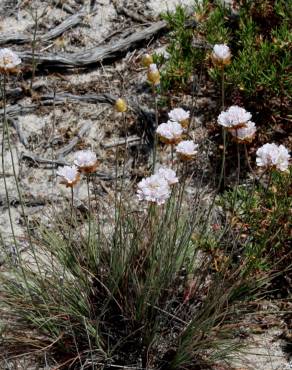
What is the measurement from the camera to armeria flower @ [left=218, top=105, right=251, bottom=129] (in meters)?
2.48

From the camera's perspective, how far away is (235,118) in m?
2.49

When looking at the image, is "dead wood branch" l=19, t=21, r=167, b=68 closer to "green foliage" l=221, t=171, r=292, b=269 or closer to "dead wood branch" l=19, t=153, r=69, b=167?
"dead wood branch" l=19, t=153, r=69, b=167

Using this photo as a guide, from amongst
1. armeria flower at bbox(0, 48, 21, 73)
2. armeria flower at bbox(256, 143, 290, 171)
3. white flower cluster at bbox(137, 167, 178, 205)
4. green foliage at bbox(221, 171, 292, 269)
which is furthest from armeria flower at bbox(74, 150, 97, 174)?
green foliage at bbox(221, 171, 292, 269)

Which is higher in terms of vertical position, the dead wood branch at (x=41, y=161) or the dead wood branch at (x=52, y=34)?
the dead wood branch at (x=52, y=34)

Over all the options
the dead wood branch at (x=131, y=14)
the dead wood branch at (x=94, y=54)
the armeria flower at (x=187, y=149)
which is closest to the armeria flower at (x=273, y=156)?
the armeria flower at (x=187, y=149)

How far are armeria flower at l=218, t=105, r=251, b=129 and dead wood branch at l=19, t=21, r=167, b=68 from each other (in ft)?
6.61

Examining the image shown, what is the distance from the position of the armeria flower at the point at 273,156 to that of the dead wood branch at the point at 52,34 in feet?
7.89

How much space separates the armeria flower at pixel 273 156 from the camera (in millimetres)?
2490

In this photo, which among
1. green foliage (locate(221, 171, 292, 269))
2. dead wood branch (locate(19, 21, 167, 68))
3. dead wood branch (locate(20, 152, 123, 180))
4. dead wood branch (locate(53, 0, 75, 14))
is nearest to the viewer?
green foliage (locate(221, 171, 292, 269))

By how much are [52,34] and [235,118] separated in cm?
236

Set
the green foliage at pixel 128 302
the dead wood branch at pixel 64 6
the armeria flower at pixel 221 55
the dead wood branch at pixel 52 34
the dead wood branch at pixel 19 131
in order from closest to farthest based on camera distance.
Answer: the armeria flower at pixel 221 55, the green foliage at pixel 128 302, the dead wood branch at pixel 19 131, the dead wood branch at pixel 52 34, the dead wood branch at pixel 64 6

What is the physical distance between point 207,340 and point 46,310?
2.20ft

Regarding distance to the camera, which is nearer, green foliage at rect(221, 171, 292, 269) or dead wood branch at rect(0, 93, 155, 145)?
green foliage at rect(221, 171, 292, 269)

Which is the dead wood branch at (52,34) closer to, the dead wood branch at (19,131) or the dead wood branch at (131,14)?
the dead wood branch at (131,14)
